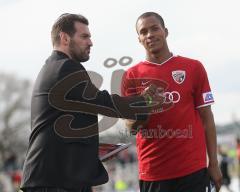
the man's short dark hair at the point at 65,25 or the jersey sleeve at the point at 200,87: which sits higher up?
the man's short dark hair at the point at 65,25

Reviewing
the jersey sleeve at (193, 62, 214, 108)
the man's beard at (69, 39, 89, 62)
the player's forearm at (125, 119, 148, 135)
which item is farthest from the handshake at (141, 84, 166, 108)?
the man's beard at (69, 39, 89, 62)

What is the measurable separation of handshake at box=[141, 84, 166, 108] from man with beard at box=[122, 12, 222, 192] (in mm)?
83

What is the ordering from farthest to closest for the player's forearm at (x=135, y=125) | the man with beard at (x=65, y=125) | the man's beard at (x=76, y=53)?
the player's forearm at (x=135, y=125)
the man's beard at (x=76, y=53)
the man with beard at (x=65, y=125)

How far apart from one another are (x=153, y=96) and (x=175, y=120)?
0.91 ft

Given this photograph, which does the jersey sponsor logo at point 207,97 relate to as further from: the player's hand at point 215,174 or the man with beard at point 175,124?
the player's hand at point 215,174

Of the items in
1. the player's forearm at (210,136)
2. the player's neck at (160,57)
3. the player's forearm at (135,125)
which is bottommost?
the player's forearm at (210,136)

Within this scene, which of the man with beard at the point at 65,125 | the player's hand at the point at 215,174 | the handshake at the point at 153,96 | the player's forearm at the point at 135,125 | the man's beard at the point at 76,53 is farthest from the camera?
the player's hand at the point at 215,174

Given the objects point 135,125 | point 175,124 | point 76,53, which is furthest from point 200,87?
point 76,53

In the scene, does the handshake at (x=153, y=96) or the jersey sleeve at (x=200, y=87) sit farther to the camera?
the jersey sleeve at (x=200, y=87)

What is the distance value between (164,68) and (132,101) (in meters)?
0.62

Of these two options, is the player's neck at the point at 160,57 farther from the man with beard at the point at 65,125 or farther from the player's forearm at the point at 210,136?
the man with beard at the point at 65,125

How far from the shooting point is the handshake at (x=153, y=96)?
17.4 feet

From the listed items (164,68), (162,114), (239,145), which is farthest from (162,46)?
(239,145)

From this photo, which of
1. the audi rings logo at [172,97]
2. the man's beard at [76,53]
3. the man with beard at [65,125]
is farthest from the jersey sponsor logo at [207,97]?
the man's beard at [76,53]
